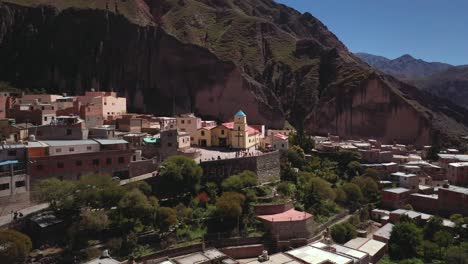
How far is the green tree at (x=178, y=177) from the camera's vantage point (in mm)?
31469

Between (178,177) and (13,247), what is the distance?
1184cm

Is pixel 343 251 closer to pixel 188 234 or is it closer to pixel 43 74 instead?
pixel 188 234

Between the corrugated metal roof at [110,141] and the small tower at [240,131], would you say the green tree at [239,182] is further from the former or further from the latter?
the small tower at [240,131]

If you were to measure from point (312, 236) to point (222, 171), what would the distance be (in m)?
9.06

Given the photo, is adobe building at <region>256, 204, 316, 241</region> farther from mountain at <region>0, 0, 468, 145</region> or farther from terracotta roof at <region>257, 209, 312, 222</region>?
mountain at <region>0, 0, 468, 145</region>

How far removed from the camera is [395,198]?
37562 millimetres

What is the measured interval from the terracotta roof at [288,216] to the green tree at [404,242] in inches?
234

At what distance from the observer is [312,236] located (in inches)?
1214

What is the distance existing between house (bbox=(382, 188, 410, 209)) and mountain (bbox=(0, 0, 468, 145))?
1062 inches

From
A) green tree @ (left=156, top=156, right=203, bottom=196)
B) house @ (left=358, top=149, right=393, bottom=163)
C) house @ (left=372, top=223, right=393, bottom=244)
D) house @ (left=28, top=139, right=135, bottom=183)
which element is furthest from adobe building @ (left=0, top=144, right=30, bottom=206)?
house @ (left=358, top=149, right=393, bottom=163)

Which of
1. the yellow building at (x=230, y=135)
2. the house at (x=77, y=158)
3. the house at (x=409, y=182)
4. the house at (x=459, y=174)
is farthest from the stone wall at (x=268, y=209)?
the house at (x=459, y=174)

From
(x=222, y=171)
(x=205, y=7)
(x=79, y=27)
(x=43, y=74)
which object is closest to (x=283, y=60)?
(x=205, y=7)

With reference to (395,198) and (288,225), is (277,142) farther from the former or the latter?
(288,225)

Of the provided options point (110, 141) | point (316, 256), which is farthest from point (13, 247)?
point (316, 256)
